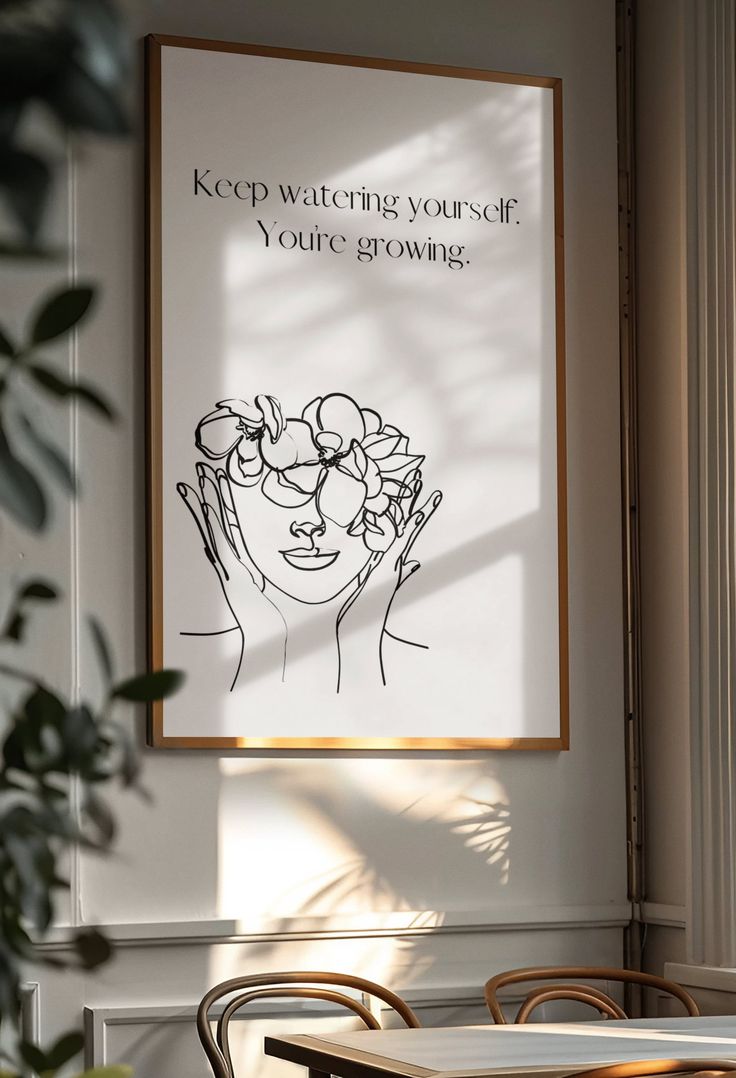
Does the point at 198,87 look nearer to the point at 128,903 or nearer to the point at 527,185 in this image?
the point at 527,185

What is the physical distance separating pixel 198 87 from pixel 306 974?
2.41m

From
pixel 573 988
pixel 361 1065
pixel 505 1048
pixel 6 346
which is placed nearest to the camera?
pixel 6 346

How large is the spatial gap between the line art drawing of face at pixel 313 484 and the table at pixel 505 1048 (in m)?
1.25

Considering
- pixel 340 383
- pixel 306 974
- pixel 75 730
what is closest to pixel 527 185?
pixel 340 383

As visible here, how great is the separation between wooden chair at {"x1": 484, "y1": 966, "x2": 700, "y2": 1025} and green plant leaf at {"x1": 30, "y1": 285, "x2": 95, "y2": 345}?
3.34 m

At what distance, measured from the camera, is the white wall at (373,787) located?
370 cm

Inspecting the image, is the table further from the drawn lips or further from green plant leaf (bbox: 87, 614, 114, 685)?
green plant leaf (bbox: 87, 614, 114, 685)

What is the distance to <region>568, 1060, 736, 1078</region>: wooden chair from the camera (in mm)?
2226

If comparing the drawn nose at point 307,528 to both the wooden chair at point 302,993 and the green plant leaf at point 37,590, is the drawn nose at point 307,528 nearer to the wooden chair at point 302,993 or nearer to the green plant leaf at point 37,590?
the wooden chair at point 302,993

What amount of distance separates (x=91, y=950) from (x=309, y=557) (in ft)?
11.1

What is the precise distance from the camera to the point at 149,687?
0.53m

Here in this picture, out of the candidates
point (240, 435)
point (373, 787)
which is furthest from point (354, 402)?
point (373, 787)

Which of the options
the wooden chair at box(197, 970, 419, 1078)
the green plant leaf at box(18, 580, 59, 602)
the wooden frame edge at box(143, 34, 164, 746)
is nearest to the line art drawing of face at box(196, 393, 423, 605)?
the wooden frame edge at box(143, 34, 164, 746)

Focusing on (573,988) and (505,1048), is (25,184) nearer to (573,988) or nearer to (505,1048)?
(505,1048)
